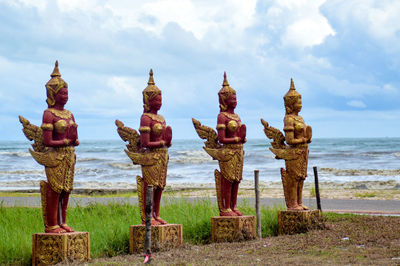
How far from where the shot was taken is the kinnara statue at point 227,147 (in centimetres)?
950

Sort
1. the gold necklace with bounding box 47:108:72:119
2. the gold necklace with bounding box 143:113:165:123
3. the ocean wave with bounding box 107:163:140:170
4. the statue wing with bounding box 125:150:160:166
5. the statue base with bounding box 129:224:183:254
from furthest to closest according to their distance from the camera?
1. the ocean wave with bounding box 107:163:140:170
2. the gold necklace with bounding box 143:113:165:123
3. the statue wing with bounding box 125:150:160:166
4. the statue base with bounding box 129:224:183:254
5. the gold necklace with bounding box 47:108:72:119

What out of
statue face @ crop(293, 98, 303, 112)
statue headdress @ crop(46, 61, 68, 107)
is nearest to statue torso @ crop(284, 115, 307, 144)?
statue face @ crop(293, 98, 303, 112)

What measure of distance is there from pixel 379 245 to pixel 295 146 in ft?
8.14

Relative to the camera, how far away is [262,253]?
26.9 feet

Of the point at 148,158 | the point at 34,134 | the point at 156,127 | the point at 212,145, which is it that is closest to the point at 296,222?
the point at 212,145

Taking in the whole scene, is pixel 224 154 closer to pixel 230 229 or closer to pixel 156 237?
pixel 230 229

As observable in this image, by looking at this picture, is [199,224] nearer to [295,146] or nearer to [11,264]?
[295,146]

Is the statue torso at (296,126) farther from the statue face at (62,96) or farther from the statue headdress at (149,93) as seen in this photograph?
the statue face at (62,96)

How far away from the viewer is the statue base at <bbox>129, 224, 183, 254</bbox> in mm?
8375

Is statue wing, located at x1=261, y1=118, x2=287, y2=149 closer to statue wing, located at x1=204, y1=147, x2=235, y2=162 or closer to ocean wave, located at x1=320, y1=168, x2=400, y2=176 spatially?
statue wing, located at x1=204, y1=147, x2=235, y2=162

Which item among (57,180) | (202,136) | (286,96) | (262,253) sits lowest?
(262,253)

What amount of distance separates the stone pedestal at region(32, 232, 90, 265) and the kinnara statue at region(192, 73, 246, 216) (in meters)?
2.86

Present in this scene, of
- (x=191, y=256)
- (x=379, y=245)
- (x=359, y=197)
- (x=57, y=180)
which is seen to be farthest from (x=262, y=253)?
(x=359, y=197)

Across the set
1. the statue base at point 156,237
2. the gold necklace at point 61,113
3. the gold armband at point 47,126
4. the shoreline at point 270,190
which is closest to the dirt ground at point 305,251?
the statue base at point 156,237
